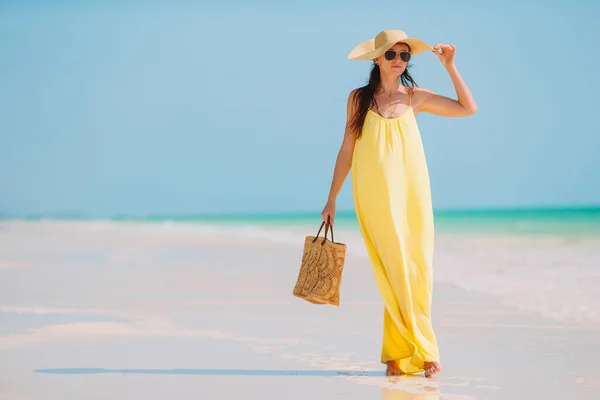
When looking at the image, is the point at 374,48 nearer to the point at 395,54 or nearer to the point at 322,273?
the point at 395,54

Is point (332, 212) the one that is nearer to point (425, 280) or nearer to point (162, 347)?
point (425, 280)

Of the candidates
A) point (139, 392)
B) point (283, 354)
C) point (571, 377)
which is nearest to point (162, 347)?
point (283, 354)

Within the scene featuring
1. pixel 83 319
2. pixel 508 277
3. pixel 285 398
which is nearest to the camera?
pixel 285 398

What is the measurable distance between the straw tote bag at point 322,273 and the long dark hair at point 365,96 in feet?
1.71

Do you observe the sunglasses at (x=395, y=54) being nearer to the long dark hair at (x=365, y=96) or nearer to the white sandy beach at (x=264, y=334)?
the long dark hair at (x=365, y=96)

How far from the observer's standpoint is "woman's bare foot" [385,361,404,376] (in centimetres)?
494

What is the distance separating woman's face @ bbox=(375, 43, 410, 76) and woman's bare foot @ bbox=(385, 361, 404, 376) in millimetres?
1452

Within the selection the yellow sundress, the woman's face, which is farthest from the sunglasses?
the yellow sundress

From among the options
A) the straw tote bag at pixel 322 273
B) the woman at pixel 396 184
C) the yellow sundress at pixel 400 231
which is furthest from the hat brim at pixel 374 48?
the straw tote bag at pixel 322 273

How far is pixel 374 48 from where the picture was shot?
17.1 ft

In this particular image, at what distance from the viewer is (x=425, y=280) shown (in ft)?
16.2

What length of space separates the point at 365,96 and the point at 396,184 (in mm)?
518

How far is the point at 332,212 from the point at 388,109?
0.59 m

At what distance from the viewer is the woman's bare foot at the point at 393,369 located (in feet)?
16.2
